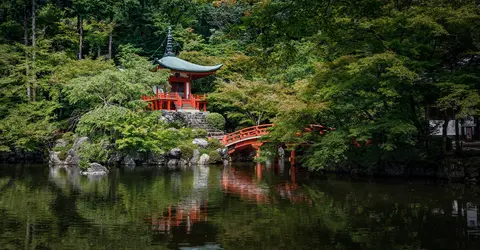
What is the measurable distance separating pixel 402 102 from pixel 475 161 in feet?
10.6

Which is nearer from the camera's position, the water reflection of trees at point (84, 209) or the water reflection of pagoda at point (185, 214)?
the water reflection of trees at point (84, 209)

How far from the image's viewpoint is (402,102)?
16312mm

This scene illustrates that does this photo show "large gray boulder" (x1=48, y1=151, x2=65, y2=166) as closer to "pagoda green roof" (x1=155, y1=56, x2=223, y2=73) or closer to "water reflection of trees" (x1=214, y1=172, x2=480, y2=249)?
"pagoda green roof" (x1=155, y1=56, x2=223, y2=73)

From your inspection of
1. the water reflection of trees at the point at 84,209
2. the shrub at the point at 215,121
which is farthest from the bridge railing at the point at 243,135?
the water reflection of trees at the point at 84,209

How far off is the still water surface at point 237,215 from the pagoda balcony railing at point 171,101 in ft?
45.6

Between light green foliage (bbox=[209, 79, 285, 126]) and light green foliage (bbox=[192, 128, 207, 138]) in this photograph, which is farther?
light green foliage (bbox=[209, 79, 285, 126])

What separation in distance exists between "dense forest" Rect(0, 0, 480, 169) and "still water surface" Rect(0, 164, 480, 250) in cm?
288

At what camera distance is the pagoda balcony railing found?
29.0 metres

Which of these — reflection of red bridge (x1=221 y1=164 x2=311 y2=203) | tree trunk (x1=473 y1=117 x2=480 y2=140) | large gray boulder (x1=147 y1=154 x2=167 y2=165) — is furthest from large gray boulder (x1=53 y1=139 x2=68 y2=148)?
tree trunk (x1=473 y1=117 x2=480 y2=140)

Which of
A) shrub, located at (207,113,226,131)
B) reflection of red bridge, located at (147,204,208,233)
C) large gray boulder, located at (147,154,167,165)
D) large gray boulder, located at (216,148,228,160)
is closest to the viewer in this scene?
reflection of red bridge, located at (147,204,208,233)

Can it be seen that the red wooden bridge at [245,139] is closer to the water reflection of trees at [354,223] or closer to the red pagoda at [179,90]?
the red pagoda at [179,90]

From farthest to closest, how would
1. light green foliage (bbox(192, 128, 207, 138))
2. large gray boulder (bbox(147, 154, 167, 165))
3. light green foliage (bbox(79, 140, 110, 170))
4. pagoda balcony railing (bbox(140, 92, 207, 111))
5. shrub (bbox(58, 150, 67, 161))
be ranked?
pagoda balcony railing (bbox(140, 92, 207, 111)) < light green foliage (bbox(192, 128, 207, 138)) < large gray boulder (bbox(147, 154, 167, 165)) < shrub (bbox(58, 150, 67, 161)) < light green foliage (bbox(79, 140, 110, 170))

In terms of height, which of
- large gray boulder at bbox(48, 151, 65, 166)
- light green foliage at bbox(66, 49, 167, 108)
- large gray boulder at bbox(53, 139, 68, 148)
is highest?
light green foliage at bbox(66, 49, 167, 108)

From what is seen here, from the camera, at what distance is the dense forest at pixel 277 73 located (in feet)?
27.3
